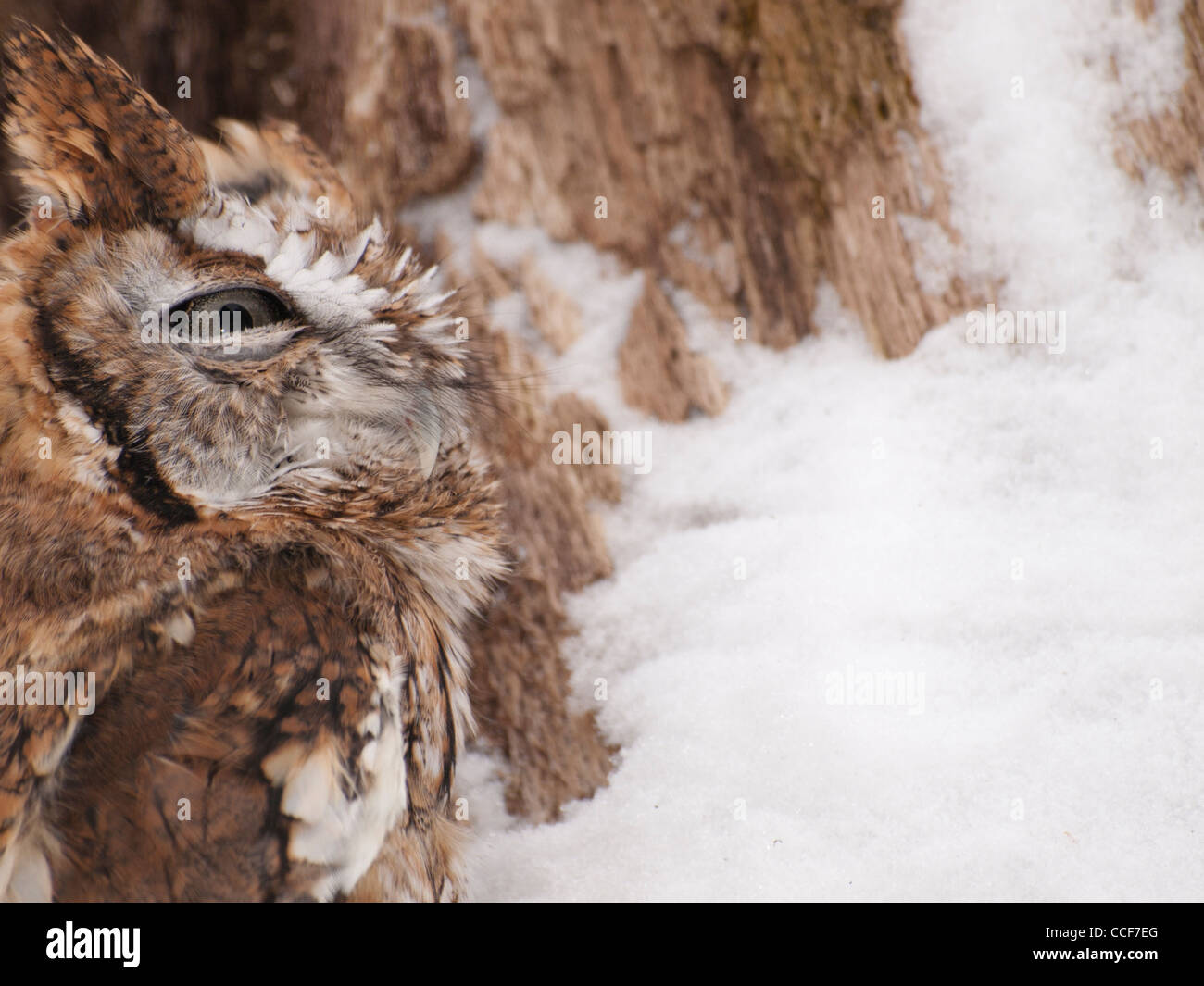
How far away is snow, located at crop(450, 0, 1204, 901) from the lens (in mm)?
1779

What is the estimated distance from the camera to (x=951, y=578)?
2016mm

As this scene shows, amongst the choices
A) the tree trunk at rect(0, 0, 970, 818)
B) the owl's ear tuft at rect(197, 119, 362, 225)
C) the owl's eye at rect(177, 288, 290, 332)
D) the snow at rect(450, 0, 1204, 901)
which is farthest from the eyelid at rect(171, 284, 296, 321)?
the snow at rect(450, 0, 1204, 901)

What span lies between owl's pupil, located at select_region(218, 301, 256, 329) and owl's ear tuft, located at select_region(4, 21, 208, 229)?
0.21 m

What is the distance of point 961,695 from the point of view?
1.90m

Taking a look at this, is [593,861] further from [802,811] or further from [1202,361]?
[1202,361]

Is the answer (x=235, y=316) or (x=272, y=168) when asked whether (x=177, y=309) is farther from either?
(x=272, y=168)

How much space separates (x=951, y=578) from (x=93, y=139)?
79.2 inches

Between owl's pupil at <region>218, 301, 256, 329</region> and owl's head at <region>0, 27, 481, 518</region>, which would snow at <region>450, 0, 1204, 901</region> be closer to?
owl's head at <region>0, 27, 481, 518</region>

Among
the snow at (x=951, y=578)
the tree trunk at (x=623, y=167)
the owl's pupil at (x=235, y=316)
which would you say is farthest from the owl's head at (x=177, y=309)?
the snow at (x=951, y=578)

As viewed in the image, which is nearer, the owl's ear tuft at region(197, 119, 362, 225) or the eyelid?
the eyelid

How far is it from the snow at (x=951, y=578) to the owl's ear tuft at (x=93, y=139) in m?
1.11

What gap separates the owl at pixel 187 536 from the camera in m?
1.51
